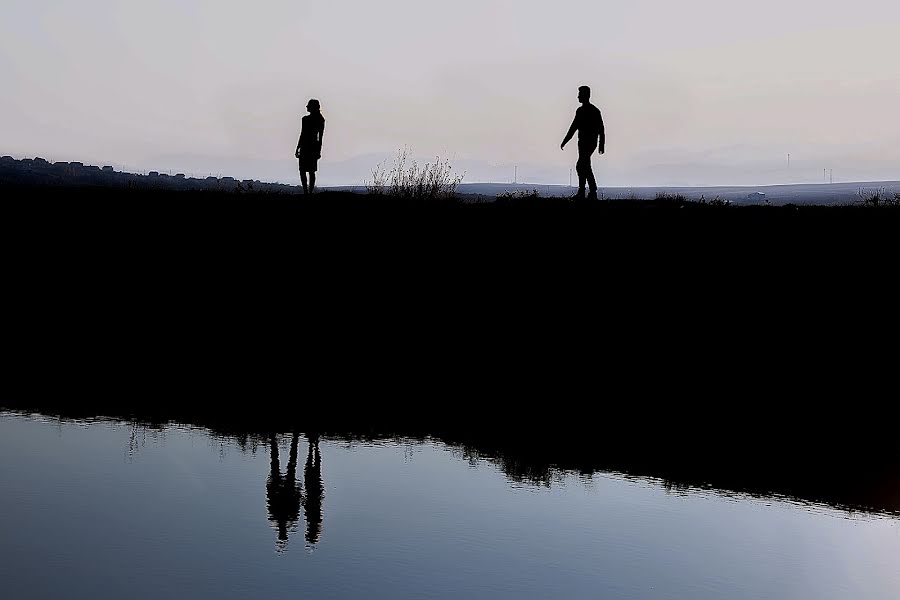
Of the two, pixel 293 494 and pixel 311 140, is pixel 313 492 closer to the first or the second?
pixel 293 494

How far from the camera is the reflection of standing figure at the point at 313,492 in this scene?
1177cm

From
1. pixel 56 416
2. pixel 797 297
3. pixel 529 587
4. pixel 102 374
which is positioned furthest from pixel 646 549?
pixel 797 297

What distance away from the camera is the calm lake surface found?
1018cm

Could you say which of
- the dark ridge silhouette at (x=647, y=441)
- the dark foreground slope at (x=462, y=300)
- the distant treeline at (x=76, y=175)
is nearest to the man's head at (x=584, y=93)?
the dark foreground slope at (x=462, y=300)

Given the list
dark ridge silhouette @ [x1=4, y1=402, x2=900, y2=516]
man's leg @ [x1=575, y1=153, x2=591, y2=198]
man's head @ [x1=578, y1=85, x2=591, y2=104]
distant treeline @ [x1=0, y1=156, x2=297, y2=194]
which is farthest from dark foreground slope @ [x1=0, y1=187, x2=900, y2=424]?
distant treeline @ [x1=0, y1=156, x2=297, y2=194]

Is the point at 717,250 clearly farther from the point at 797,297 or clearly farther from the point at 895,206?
the point at 895,206

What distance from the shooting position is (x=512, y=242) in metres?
29.7

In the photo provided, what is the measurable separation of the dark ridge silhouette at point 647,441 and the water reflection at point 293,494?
62 millimetres

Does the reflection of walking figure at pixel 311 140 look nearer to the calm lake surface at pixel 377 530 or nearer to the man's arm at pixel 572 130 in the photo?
the man's arm at pixel 572 130

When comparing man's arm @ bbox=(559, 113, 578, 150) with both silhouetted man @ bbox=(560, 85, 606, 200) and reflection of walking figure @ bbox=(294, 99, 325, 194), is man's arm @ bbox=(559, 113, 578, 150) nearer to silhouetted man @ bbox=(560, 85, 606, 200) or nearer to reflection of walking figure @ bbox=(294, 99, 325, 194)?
silhouetted man @ bbox=(560, 85, 606, 200)

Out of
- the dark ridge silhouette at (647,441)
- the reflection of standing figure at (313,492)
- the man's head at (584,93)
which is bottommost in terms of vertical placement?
the dark ridge silhouette at (647,441)

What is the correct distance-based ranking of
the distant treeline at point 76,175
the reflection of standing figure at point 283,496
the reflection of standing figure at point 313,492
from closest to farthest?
the reflection of standing figure at point 313,492 → the reflection of standing figure at point 283,496 → the distant treeline at point 76,175

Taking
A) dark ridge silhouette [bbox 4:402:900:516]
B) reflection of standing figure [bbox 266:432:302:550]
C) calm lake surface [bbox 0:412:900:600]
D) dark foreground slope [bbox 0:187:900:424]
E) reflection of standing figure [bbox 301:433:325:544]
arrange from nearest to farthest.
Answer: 1. calm lake surface [bbox 0:412:900:600]
2. reflection of standing figure [bbox 301:433:325:544]
3. reflection of standing figure [bbox 266:432:302:550]
4. dark ridge silhouette [bbox 4:402:900:516]
5. dark foreground slope [bbox 0:187:900:424]

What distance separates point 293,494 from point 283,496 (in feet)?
0.44
